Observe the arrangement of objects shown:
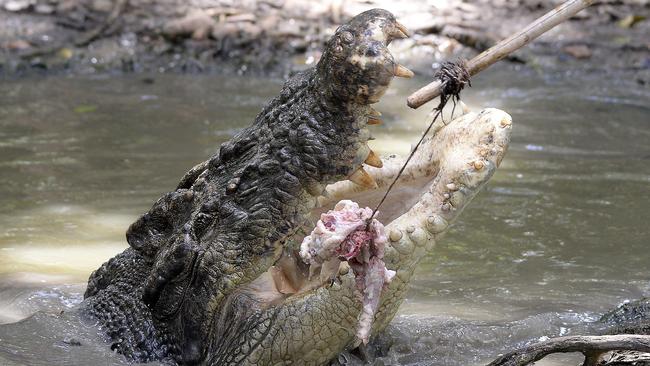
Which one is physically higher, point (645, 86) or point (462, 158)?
point (462, 158)

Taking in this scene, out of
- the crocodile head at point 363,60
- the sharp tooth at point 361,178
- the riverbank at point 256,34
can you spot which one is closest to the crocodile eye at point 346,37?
the crocodile head at point 363,60

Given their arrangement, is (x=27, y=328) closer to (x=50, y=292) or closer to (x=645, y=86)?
(x=50, y=292)

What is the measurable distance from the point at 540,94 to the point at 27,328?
6.51m

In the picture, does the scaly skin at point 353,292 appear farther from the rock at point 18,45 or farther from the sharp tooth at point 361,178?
the rock at point 18,45

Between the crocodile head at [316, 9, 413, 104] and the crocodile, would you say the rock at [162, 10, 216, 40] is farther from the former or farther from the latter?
the crocodile head at [316, 9, 413, 104]

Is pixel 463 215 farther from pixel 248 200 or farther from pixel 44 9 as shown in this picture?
pixel 44 9

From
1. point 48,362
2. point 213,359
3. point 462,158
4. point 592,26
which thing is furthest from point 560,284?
point 592,26

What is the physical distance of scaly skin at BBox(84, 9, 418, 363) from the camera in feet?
9.42

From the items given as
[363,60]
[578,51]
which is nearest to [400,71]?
[363,60]

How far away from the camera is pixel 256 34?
36.6 feet

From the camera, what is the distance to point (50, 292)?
4312 millimetres

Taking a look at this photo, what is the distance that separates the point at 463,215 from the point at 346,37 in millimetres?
3100

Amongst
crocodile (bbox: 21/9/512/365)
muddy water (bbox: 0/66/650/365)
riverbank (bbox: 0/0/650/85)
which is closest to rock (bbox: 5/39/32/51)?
riverbank (bbox: 0/0/650/85)

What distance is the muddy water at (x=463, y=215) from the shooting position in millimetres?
4062
